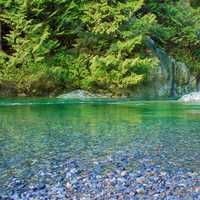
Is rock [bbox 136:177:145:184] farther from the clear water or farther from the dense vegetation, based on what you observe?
the dense vegetation

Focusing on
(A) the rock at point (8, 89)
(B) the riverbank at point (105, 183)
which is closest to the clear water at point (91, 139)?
(B) the riverbank at point (105, 183)

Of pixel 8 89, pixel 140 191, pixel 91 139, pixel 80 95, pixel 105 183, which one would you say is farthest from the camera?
pixel 8 89

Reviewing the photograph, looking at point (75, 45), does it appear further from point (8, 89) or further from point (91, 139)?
point (91, 139)

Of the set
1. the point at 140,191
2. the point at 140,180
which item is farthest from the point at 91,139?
the point at 140,191

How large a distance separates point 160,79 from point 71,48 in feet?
20.0

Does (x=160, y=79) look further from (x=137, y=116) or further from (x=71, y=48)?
(x=137, y=116)

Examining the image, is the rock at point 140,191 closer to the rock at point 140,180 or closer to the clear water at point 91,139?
the rock at point 140,180

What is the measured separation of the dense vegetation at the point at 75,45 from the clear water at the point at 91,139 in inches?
502

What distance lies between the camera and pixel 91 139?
10.2 meters

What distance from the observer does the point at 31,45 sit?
2802 centimetres

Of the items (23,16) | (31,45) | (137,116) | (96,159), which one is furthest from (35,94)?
(96,159)

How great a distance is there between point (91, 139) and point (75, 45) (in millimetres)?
20124

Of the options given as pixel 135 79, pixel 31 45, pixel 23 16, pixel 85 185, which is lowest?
pixel 85 185

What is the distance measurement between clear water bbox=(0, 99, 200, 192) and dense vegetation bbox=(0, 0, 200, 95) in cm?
1274
